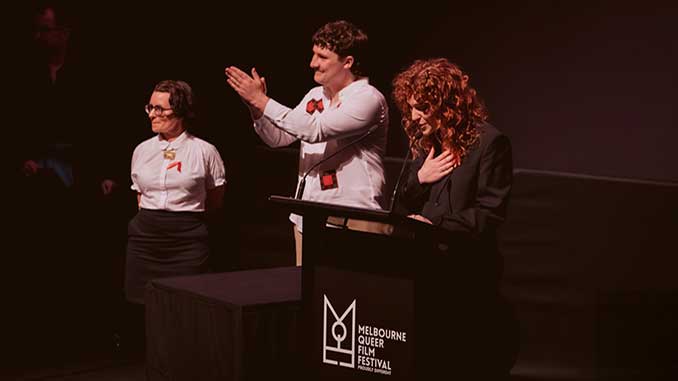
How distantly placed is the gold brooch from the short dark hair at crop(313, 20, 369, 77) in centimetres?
107

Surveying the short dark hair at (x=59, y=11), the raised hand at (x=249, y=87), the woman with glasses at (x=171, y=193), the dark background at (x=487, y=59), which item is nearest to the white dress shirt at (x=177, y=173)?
the woman with glasses at (x=171, y=193)

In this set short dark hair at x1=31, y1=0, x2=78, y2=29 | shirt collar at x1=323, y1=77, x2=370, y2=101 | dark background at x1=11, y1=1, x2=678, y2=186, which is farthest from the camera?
short dark hair at x1=31, y1=0, x2=78, y2=29

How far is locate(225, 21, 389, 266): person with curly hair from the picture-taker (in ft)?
13.9

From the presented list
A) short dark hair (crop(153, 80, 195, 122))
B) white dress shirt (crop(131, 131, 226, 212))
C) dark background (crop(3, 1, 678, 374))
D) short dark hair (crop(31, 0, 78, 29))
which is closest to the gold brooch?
white dress shirt (crop(131, 131, 226, 212))

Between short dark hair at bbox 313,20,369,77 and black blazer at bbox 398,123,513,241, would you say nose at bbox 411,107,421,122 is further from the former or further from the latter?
short dark hair at bbox 313,20,369,77

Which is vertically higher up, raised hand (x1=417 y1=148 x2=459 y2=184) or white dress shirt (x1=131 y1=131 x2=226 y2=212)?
raised hand (x1=417 y1=148 x2=459 y2=184)

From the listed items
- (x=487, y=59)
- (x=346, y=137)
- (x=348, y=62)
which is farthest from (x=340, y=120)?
(x=487, y=59)

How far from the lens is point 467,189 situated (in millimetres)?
3559

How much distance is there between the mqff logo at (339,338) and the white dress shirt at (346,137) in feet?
3.12

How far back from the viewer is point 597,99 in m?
5.94

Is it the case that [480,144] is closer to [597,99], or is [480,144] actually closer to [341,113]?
[341,113]

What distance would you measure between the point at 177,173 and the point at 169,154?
0.33ft

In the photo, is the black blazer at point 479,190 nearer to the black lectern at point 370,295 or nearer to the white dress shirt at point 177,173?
the black lectern at point 370,295

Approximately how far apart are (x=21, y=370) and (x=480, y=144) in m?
2.78
